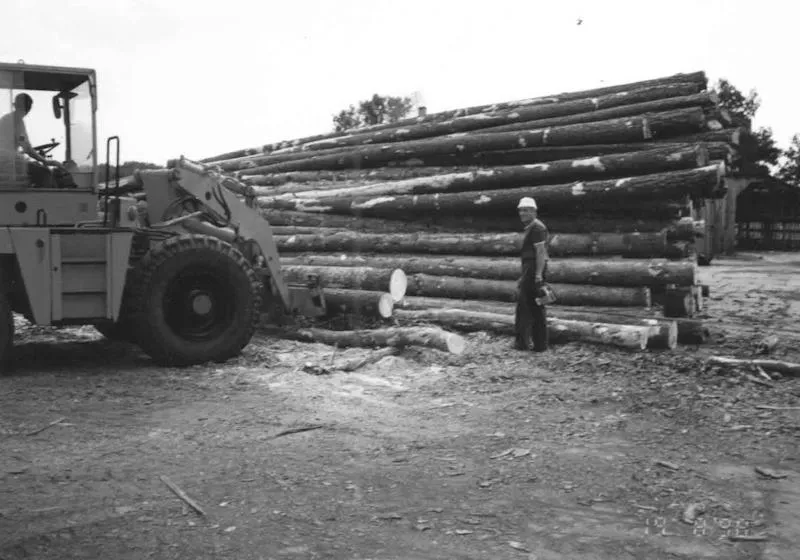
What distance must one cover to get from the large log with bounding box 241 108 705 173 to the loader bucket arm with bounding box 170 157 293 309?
457cm

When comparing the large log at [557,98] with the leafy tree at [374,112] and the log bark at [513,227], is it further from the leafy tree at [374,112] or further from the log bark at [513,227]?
the leafy tree at [374,112]

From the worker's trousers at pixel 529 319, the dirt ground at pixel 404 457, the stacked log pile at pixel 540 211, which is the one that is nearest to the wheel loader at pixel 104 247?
the dirt ground at pixel 404 457

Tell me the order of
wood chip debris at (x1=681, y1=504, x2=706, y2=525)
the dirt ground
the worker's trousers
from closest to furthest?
the dirt ground < wood chip debris at (x1=681, y1=504, x2=706, y2=525) < the worker's trousers

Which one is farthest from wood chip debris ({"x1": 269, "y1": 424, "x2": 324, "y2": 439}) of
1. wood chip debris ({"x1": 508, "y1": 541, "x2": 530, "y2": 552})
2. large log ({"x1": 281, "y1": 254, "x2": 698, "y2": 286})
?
large log ({"x1": 281, "y1": 254, "x2": 698, "y2": 286})

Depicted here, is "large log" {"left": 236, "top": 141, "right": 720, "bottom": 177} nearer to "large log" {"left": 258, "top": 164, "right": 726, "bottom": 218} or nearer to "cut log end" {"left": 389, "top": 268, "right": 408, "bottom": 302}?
"large log" {"left": 258, "top": 164, "right": 726, "bottom": 218}

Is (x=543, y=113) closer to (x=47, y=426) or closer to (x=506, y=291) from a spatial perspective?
(x=506, y=291)

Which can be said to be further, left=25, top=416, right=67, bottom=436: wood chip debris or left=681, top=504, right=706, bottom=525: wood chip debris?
left=25, top=416, right=67, bottom=436: wood chip debris

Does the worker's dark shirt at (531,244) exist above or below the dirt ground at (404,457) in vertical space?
above

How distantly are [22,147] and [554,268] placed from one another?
6.36 m

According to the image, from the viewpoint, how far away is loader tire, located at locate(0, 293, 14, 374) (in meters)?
7.52

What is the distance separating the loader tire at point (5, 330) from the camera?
752 cm

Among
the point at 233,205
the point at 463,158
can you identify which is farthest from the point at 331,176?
the point at 233,205

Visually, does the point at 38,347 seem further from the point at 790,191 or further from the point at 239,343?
the point at 790,191

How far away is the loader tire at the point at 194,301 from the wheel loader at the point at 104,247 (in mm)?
10
